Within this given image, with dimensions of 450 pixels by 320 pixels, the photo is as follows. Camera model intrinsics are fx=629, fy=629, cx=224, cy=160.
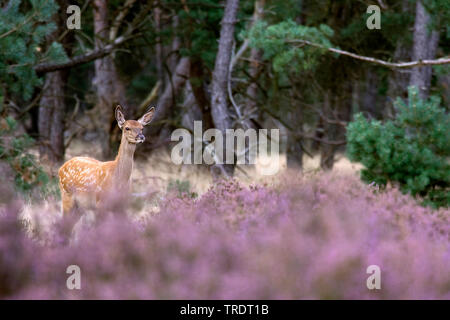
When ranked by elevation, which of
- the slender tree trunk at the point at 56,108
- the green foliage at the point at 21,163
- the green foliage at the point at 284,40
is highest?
the green foliage at the point at 284,40

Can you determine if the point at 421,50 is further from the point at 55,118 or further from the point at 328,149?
the point at 55,118

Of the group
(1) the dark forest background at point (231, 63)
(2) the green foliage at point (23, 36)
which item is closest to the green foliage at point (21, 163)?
(1) the dark forest background at point (231, 63)

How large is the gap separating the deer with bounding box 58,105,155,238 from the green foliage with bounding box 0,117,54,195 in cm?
367

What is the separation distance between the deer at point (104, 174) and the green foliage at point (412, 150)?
381 centimetres

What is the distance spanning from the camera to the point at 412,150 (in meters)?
8.98

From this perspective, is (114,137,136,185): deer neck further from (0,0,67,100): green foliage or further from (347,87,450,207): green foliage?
(0,0,67,100): green foliage

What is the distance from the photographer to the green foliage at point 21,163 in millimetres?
10647

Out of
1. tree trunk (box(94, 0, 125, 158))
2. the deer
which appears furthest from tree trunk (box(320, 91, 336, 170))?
the deer

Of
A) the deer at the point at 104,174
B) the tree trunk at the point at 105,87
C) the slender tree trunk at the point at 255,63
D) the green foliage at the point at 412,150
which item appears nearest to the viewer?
the deer at the point at 104,174

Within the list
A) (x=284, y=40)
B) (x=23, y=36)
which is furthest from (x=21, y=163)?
(x=284, y=40)

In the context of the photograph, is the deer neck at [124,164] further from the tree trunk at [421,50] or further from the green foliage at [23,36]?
the tree trunk at [421,50]

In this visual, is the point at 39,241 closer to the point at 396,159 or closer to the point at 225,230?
the point at 225,230

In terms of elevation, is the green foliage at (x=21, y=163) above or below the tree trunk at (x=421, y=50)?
below

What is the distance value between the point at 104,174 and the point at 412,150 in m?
4.60
